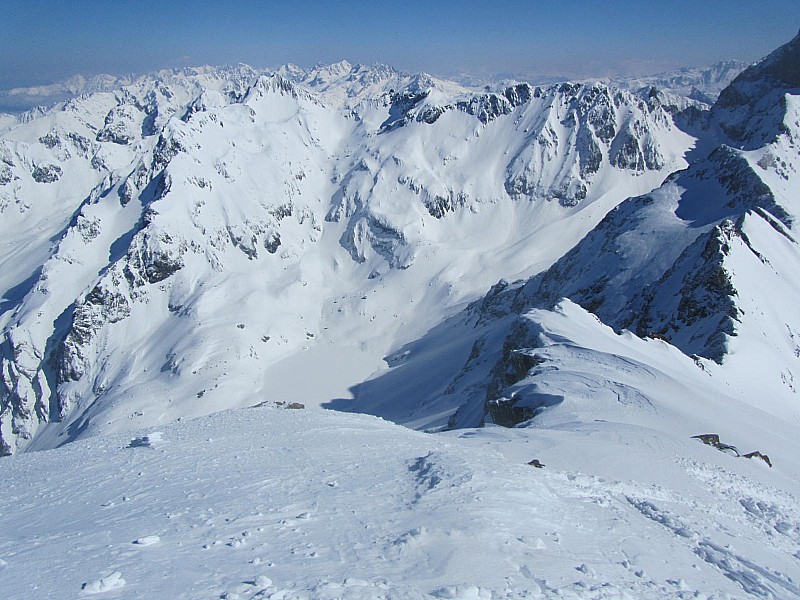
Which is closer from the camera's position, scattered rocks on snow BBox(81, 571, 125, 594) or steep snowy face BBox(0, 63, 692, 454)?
scattered rocks on snow BBox(81, 571, 125, 594)

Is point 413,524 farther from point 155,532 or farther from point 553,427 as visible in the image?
point 553,427

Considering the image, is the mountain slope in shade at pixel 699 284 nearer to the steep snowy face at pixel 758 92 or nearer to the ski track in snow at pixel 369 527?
Answer: the ski track in snow at pixel 369 527

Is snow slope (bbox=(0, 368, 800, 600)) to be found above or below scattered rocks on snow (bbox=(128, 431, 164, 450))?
above

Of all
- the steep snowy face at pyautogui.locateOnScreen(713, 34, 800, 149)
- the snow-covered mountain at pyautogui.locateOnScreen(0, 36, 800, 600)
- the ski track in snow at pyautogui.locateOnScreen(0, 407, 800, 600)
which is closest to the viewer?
the ski track in snow at pyautogui.locateOnScreen(0, 407, 800, 600)

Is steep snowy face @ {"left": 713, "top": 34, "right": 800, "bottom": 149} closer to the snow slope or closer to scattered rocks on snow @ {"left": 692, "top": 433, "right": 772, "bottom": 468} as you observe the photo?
scattered rocks on snow @ {"left": 692, "top": 433, "right": 772, "bottom": 468}

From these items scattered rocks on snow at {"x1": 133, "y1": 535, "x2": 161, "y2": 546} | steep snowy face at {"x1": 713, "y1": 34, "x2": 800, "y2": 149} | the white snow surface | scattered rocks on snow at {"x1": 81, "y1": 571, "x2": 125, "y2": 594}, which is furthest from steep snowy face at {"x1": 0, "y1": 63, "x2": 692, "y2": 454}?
scattered rocks on snow at {"x1": 81, "y1": 571, "x2": 125, "y2": 594}

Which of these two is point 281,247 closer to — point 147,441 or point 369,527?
point 147,441

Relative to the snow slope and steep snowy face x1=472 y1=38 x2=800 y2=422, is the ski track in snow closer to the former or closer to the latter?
the snow slope

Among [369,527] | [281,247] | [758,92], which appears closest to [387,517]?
[369,527]

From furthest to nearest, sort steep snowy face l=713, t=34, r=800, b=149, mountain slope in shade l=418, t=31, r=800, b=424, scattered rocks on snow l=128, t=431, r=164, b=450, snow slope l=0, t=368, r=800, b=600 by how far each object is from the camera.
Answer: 1. steep snowy face l=713, t=34, r=800, b=149
2. mountain slope in shade l=418, t=31, r=800, b=424
3. scattered rocks on snow l=128, t=431, r=164, b=450
4. snow slope l=0, t=368, r=800, b=600
